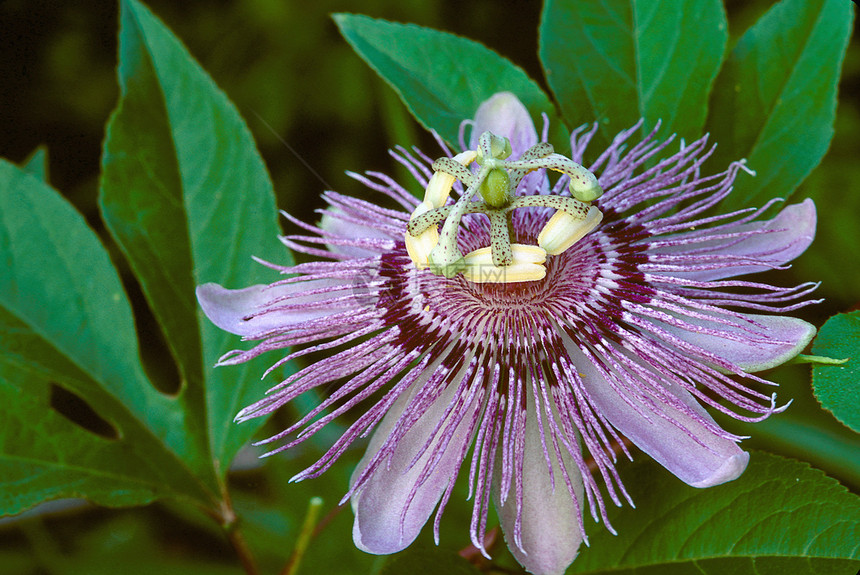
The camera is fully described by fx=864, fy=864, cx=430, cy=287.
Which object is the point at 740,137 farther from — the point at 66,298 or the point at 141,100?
the point at 66,298

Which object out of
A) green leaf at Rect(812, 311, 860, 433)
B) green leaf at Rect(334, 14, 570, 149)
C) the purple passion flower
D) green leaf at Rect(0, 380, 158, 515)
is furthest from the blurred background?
green leaf at Rect(812, 311, 860, 433)

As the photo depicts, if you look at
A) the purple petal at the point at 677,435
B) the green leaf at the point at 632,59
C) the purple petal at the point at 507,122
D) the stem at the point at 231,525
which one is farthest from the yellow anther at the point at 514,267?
the stem at the point at 231,525

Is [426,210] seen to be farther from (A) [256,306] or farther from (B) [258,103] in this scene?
(B) [258,103]

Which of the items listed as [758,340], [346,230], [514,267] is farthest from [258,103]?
[758,340]

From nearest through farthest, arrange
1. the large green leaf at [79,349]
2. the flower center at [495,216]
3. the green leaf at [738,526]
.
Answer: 1. the green leaf at [738,526]
2. the flower center at [495,216]
3. the large green leaf at [79,349]

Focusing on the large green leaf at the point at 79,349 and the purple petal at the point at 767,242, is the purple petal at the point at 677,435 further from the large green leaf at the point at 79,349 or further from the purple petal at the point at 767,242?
the large green leaf at the point at 79,349

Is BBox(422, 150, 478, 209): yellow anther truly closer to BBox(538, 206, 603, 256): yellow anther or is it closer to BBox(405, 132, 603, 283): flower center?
BBox(405, 132, 603, 283): flower center
